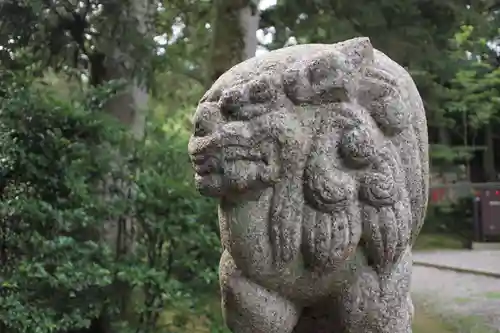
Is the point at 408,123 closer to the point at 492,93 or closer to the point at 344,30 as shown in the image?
the point at 344,30

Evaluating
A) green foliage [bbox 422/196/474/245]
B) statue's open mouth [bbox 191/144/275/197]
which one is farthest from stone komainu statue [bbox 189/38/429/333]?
green foliage [bbox 422/196/474/245]

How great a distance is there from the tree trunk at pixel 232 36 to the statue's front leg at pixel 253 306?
2.66m

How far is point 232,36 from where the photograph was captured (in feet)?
13.6

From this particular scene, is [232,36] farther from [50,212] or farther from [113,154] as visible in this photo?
[50,212]

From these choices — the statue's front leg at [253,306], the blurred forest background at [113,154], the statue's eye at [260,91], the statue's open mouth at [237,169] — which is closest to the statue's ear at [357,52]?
the statue's eye at [260,91]

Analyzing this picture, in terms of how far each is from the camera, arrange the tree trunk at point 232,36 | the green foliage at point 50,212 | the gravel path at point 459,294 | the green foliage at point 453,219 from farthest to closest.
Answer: the green foliage at point 453,219 → the gravel path at point 459,294 → the tree trunk at point 232,36 → the green foliage at point 50,212

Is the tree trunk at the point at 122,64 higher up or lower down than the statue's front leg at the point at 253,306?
higher up

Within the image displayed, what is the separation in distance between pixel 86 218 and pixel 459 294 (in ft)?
14.2

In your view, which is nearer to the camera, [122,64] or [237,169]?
[237,169]

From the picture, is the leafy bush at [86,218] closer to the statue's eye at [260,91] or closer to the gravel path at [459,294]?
the statue's eye at [260,91]

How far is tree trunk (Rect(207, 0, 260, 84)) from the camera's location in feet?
13.6

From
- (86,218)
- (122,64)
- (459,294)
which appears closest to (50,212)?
(86,218)

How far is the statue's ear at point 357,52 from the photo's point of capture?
1.59 m

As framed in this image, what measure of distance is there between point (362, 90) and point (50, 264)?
1970 mm
